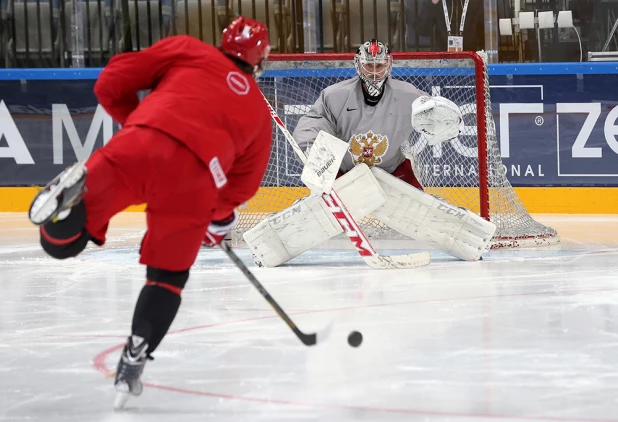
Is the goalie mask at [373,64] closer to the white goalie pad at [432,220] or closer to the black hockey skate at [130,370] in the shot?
the white goalie pad at [432,220]

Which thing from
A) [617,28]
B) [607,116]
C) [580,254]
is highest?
[617,28]

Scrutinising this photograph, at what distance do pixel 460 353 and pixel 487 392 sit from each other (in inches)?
17.6

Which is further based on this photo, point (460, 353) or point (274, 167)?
point (274, 167)

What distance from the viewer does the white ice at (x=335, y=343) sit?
2.36 metres

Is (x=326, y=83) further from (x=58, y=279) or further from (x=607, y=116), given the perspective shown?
(x=58, y=279)

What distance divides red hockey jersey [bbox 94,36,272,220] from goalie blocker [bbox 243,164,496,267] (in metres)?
2.19

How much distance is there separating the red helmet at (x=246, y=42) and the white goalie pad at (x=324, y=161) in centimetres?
188

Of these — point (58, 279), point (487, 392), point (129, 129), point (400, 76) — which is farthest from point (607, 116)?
point (129, 129)

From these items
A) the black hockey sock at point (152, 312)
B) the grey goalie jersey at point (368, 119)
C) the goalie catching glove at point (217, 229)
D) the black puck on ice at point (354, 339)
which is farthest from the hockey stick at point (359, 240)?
the black hockey sock at point (152, 312)

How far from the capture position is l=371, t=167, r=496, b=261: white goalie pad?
15.8ft

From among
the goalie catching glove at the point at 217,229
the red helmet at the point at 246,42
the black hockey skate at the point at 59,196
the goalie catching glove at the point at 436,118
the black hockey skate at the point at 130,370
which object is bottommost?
the black hockey skate at the point at 130,370

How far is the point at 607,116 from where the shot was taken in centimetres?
645

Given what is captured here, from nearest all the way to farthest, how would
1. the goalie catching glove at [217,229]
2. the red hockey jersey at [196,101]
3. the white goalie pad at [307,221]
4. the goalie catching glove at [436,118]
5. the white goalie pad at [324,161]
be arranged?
the red hockey jersey at [196,101]
the goalie catching glove at [217,229]
the white goalie pad at [324,161]
the goalie catching glove at [436,118]
the white goalie pad at [307,221]

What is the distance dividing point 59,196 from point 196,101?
1.29 feet
